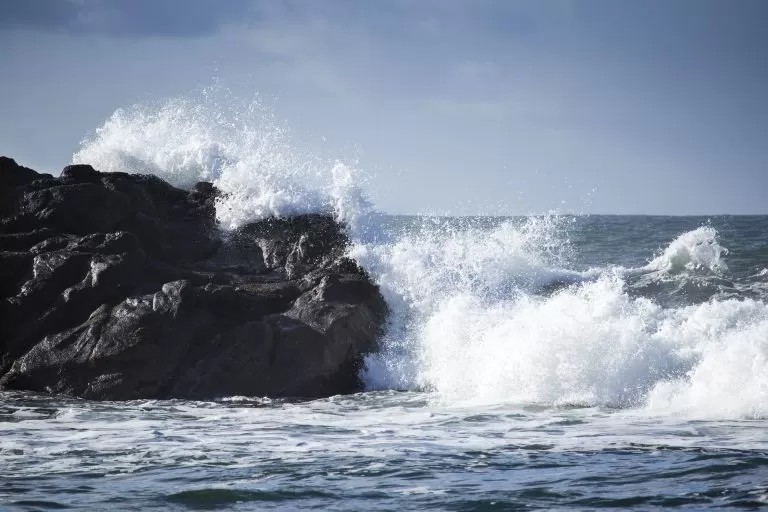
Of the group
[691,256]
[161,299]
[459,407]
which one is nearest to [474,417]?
[459,407]

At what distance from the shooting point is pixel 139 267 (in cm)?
1211

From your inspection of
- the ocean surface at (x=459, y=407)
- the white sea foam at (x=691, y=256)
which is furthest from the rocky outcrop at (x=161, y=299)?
the white sea foam at (x=691, y=256)

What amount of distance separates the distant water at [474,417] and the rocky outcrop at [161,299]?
52 cm

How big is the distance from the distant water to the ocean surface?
28 millimetres

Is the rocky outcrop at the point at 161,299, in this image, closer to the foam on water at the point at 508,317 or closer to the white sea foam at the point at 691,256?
the foam on water at the point at 508,317

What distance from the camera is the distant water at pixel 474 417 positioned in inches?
240

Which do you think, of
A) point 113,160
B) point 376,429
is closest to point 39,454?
point 376,429

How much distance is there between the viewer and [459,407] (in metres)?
9.89

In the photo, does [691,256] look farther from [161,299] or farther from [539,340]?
[161,299]

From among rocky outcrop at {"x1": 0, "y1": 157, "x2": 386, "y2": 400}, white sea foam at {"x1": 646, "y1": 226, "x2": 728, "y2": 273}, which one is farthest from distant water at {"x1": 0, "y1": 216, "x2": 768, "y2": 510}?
white sea foam at {"x1": 646, "y1": 226, "x2": 728, "y2": 273}

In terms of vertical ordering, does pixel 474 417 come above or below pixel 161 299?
below

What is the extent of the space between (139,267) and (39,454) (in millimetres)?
5000

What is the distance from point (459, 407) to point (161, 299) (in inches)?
160

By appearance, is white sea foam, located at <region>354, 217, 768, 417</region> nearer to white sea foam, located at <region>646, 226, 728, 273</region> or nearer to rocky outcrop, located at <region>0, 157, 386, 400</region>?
rocky outcrop, located at <region>0, 157, 386, 400</region>
